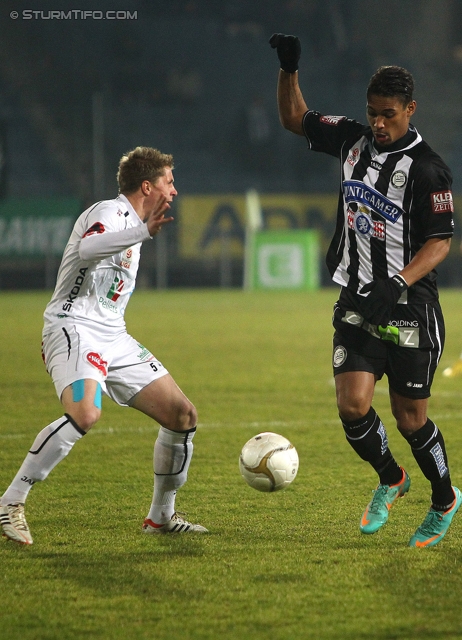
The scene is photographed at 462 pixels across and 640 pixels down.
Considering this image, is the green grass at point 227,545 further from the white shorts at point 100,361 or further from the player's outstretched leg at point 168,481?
the white shorts at point 100,361

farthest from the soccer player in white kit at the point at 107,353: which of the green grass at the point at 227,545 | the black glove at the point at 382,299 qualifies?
the black glove at the point at 382,299

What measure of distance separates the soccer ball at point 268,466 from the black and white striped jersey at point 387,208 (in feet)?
2.79

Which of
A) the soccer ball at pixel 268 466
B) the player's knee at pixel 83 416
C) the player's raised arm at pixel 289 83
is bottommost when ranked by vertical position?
the soccer ball at pixel 268 466

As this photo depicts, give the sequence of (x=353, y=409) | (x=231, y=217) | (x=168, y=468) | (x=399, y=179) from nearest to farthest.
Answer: (x=399, y=179) → (x=353, y=409) → (x=168, y=468) → (x=231, y=217)

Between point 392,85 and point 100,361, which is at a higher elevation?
point 392,85

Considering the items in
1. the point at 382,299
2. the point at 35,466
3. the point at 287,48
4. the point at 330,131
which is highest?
the point at 287,48

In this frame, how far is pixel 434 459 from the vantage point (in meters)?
4.39

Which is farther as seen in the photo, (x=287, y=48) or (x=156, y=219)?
(x=287, y=48)

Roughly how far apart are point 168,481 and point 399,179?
1774mm

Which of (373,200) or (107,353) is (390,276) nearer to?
(373,200)

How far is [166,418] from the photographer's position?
15.1 feet

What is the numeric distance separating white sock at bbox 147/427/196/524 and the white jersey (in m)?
0.58

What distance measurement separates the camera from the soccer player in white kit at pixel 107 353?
4242 mm

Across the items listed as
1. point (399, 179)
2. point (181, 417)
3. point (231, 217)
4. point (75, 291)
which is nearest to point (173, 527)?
point (181, 417)
